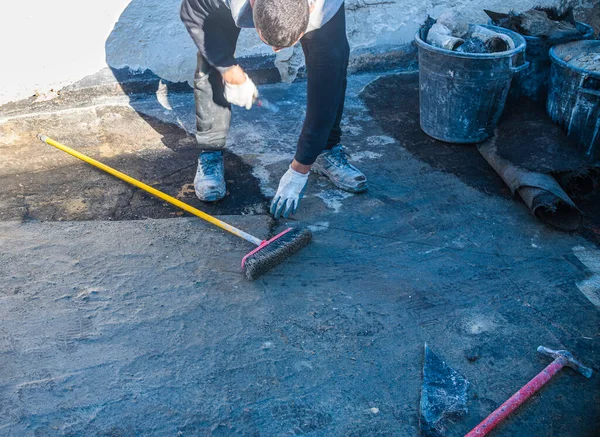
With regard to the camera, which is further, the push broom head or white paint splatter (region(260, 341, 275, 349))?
the push broom head

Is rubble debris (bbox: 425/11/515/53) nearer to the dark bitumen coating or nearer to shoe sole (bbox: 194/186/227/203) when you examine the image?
the dark bitumen coating

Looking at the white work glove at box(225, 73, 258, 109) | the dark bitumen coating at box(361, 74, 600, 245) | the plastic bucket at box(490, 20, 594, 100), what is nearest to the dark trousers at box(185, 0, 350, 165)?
the white work glove at box(225, 73, 258, 109)

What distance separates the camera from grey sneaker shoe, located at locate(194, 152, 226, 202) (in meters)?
2.72

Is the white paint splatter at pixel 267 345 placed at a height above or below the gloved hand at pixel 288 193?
below

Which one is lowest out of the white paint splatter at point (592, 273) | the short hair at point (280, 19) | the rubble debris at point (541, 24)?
the white paint splatter at point (592, 273)

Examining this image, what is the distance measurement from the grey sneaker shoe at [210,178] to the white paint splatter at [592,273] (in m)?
1.76

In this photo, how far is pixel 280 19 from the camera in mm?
1788

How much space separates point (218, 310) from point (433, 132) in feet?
6.57

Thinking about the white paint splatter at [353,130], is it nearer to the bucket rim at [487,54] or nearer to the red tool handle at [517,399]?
the bucket rim at [487,54]

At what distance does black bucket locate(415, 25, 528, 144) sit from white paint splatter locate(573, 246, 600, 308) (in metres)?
1.07

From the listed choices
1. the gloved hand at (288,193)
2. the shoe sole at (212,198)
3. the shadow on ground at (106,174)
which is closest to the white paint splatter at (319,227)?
the gloved hand at (288,193)

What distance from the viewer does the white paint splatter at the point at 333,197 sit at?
9.10ft

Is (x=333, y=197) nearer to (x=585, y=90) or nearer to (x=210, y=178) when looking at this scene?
(x=210, y=178)

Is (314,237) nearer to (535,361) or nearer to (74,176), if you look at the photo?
(535,361)
